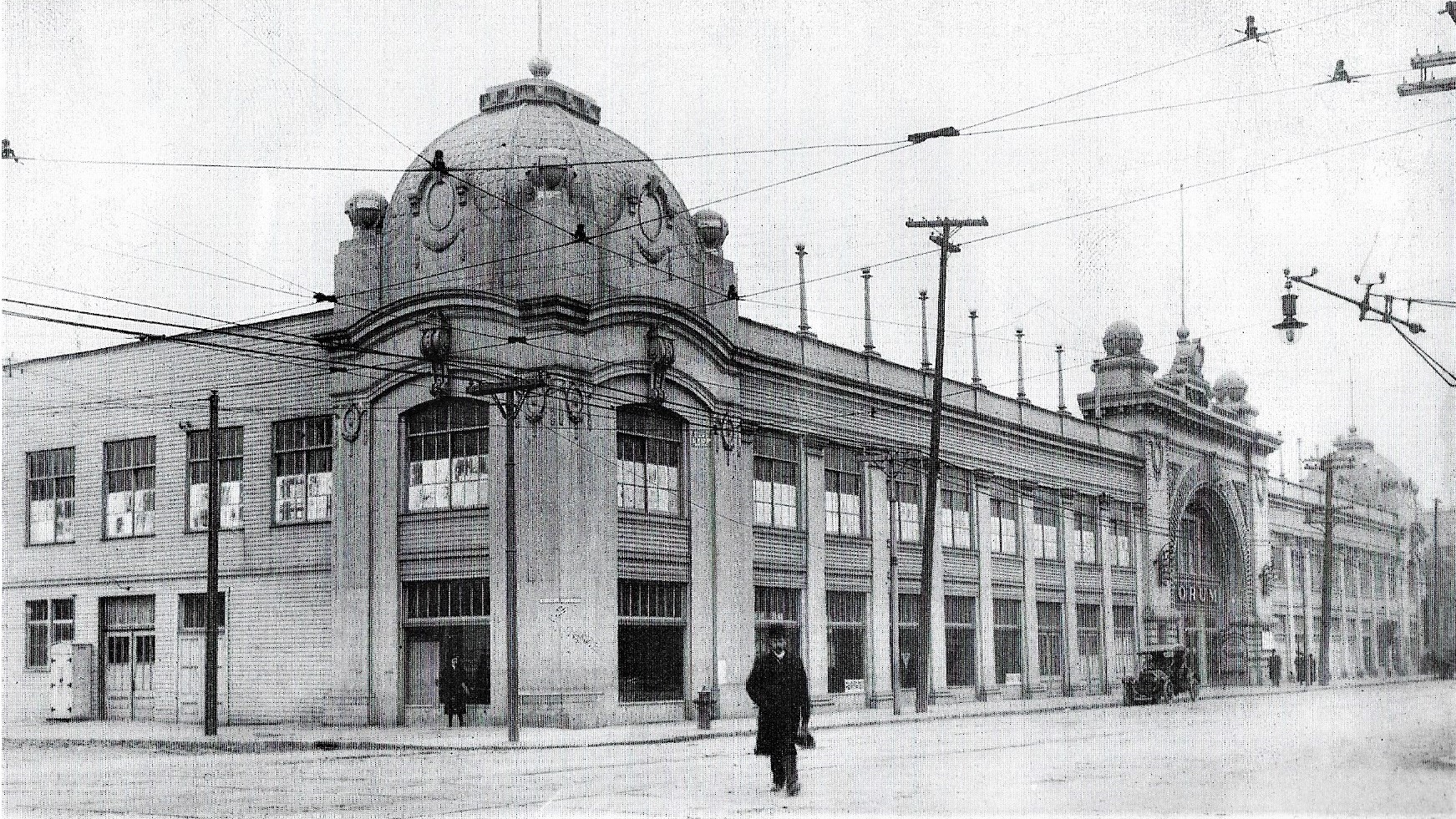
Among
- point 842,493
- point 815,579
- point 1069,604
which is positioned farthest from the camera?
point 1069,604

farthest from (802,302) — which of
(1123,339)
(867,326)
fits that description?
(1123,339)

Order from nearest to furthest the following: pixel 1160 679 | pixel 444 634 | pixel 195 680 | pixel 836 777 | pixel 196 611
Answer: pixel 836 777
pixel 444 634
pixel 195 680
pixel 196 611
pixel 1160 679

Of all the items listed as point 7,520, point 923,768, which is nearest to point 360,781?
point 923,768

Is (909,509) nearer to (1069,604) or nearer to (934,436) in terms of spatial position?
(934,436)

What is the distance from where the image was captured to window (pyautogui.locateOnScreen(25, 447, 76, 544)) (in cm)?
3897

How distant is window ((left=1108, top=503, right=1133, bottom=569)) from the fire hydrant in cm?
2851

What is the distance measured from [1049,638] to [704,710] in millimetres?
23187

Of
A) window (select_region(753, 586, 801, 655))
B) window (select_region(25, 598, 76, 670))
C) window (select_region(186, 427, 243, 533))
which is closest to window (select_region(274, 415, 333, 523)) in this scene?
window (select_region(186, 427, 243, 533))

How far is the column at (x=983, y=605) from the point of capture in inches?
1796

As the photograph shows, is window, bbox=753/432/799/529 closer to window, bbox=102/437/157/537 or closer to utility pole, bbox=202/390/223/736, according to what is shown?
utility pole, bbox=202/390/223/736

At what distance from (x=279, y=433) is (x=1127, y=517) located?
110 feet

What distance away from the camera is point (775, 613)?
37.1 m

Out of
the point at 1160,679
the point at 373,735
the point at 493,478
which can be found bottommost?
the point at 1160,679

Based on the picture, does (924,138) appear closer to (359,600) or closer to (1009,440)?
(359,600)
